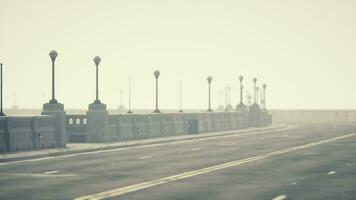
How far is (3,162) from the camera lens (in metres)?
30.5

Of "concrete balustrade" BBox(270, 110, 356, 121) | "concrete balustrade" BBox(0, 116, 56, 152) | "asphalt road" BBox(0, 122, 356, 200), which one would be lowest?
"asphalt road" BBox(0, 122, 356, 200)

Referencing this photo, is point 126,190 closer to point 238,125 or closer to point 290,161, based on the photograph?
point 290,161

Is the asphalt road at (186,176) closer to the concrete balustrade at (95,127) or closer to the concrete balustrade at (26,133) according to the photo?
the concrete balustrade at (26,133)

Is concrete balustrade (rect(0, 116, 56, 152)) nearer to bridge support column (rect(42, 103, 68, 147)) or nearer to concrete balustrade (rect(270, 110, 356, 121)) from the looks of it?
bridge support column (rect(42, 103, 68, 147))

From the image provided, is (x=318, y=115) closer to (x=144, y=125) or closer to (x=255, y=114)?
(x=255, y=114)

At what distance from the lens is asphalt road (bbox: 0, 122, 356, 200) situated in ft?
62.0

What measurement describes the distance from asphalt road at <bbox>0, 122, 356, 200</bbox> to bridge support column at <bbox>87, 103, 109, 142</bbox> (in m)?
10.4

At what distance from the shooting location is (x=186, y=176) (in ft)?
77.3

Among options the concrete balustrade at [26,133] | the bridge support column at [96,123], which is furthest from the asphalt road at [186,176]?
the bridge support column at [96,123]

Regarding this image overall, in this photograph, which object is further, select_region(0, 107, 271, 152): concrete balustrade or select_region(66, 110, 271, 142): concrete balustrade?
select_region(66, 110, 271, 142): concrete balustrade

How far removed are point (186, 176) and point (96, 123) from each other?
926 inches

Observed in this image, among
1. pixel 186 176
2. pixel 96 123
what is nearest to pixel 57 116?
pixel 96 123

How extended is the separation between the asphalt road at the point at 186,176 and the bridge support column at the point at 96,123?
409 inches

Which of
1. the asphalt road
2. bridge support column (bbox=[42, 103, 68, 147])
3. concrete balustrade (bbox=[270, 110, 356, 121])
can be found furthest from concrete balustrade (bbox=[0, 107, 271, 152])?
concrete balustrade (bbox=[270, 110, 356, 121])
